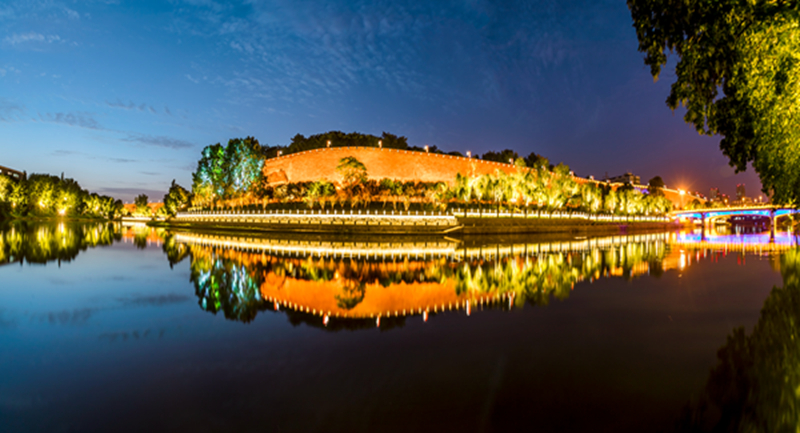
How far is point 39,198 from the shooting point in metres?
68.1

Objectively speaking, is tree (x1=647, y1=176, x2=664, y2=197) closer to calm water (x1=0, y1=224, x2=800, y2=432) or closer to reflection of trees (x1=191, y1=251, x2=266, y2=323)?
calm water (x1=0, y1=224, x2=800, y2=432)

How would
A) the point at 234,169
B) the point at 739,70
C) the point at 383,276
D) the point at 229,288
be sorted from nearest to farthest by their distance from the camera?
the point at 739,70
the point at 229,288
the point at 383,276
the point at 234,169

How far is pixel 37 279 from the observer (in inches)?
375

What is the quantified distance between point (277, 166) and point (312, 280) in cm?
6076

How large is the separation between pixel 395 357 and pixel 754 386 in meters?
3.39

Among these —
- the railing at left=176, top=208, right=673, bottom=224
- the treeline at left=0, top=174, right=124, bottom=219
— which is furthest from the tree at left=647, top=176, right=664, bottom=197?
the treeline at left=0, top=174, right=124, bottom=219

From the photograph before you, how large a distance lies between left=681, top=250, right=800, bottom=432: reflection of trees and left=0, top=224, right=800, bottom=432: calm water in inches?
0.8

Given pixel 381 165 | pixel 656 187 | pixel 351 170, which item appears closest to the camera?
pixel 351 170

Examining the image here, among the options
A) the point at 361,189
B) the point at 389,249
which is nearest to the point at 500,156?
the point at 361,189

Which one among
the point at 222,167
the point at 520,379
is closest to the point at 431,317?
the point at 520,379

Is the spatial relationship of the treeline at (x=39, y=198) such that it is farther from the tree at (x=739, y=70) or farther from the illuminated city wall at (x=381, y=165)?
the tree at (x=739, y=70)

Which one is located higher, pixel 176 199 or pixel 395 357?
pixel 176 199

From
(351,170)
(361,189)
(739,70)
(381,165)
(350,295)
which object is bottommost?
(350,295)

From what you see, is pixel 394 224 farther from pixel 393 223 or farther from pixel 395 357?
pixel 395 357
